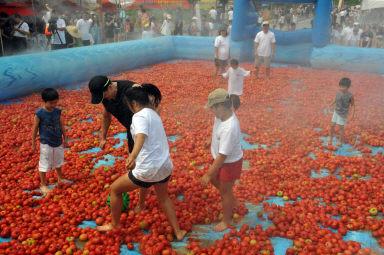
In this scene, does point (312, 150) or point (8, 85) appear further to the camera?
point (8, 85)

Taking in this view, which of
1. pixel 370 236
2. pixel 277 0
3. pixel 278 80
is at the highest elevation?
pixel 277 0

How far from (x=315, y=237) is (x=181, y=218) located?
5.79 ft

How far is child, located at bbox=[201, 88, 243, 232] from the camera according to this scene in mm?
3629

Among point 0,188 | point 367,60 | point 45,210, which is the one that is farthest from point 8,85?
point 367,60

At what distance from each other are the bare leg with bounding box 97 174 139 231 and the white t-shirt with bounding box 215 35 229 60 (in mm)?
9219

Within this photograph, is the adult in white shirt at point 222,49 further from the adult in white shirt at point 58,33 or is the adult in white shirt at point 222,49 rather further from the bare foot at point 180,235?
the bare foot at point 180,235

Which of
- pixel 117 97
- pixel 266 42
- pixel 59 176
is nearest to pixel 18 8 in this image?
pixel 266 42

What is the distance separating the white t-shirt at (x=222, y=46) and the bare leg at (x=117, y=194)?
922 centimetres

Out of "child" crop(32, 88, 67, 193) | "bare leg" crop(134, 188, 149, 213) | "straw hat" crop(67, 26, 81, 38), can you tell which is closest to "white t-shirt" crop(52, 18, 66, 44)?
"straw hat" crop(67, 26, 81, 38)

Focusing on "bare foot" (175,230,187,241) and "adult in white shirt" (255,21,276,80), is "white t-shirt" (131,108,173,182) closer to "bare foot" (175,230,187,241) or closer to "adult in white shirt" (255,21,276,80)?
"bare foot" (175,230,187,241)

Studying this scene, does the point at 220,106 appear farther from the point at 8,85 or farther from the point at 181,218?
the point at 8,85

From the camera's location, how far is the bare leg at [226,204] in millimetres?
3949

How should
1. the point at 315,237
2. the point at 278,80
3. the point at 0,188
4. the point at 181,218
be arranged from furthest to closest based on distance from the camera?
the point at 278,80
the point at 0,188
the point at 181,218
the point at 315,237

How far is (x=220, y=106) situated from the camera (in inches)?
144
